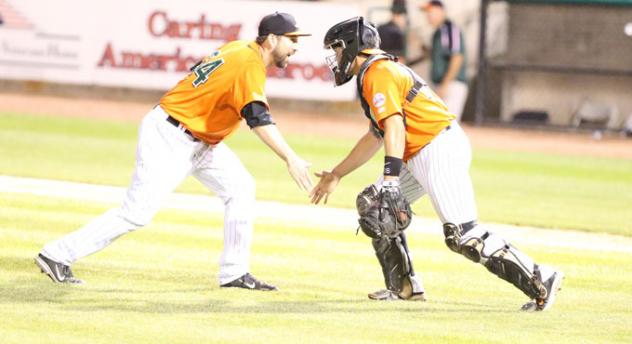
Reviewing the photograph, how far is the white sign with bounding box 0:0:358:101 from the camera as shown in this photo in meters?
25.0

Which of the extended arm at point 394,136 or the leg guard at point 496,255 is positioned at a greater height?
the extended arm at point 394,136

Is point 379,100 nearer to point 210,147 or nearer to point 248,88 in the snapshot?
point 248,88

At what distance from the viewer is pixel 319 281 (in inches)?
358

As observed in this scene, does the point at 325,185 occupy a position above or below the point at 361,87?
below

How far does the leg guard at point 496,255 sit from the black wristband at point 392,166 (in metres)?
0.47

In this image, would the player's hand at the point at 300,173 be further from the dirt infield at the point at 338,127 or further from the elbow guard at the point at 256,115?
the dirt infield at the point at 338,127

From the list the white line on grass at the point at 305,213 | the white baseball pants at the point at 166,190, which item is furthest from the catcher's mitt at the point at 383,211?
the white line on grass at the point at 305,213

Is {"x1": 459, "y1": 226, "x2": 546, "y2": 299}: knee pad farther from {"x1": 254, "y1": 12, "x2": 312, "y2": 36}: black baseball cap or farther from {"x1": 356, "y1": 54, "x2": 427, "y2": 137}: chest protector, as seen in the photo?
{"x1": 254, "y1": 12, "x2": 312, "y2": 36}: black baseball cap

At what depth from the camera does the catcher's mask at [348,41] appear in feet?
26.7

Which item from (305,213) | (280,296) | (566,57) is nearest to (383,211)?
(280,296)

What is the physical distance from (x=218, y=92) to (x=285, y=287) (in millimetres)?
1363

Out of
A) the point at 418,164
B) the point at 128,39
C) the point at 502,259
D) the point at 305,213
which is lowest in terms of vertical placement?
the point at 128,39

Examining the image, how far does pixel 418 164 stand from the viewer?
321 inches

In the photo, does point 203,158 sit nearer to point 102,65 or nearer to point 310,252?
point 310,252
